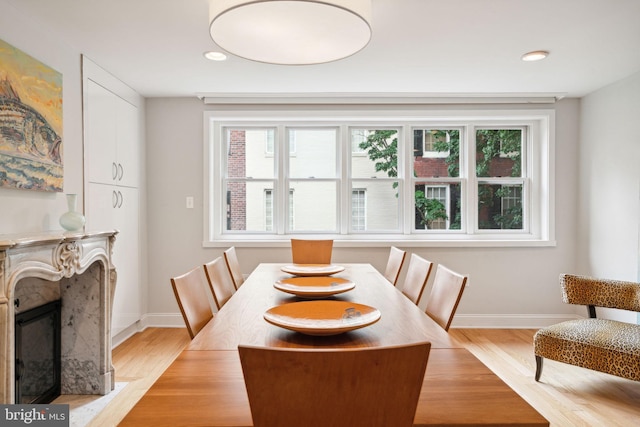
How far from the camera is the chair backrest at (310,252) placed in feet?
11.0

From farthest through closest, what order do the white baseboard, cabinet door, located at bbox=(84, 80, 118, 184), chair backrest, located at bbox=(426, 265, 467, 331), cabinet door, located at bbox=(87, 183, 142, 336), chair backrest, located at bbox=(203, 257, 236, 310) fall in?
the white baseboard, cabinet door, located at bbox=(87, 183, 142, 336), cabinet door, located at bbox=(84, 80, 118, 184), chair backrest, located at bbox=(203, 257, 236, 310), chair backrest, located at bbox=(426, 265, 467, 331)

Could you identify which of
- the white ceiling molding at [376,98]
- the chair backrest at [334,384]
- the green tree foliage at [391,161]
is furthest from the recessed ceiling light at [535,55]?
the chair backrest at [334,384]

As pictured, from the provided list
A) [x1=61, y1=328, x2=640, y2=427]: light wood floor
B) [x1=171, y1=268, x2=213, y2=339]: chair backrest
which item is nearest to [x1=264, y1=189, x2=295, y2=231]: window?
[x1=61, y1=328, x2=640, y2=427]: light wood floor

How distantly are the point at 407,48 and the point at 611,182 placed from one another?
2.26 metres

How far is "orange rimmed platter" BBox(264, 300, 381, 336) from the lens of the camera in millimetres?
1272

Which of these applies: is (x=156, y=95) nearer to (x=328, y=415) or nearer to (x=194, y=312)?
(x=194, y=312)

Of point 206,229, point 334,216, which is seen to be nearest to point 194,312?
point 206,229

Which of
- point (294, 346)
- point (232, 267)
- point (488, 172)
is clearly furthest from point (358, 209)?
point (294, 346)

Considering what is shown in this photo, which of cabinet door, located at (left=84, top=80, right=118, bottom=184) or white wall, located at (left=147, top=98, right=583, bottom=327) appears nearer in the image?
cabinet door, located at (left=84, top=80, right=118, bottom=184)

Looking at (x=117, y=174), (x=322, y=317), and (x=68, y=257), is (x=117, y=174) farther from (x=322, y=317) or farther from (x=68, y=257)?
(x=322, y=317)

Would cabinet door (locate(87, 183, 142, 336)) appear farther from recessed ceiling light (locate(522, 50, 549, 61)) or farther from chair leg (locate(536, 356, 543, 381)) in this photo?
recessed ceiling light (locate(522, 50, 549, 61))

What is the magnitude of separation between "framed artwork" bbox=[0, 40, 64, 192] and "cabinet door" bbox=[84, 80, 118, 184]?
358 mm

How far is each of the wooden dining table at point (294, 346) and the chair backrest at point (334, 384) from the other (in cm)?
16

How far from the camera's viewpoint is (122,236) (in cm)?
351
